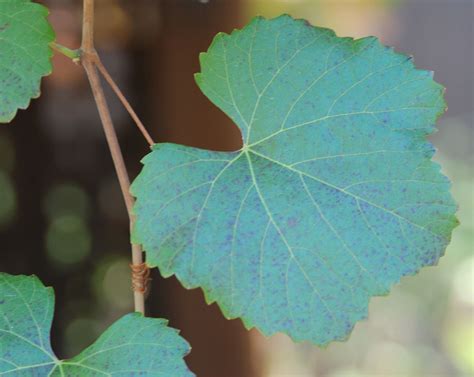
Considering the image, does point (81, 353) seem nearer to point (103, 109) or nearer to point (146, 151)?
point (103, 109)

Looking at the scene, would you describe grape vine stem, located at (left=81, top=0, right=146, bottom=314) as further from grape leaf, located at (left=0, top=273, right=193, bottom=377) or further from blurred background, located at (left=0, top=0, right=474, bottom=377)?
blurred background, located at (left=0, top=0, right=474, bottom=377)

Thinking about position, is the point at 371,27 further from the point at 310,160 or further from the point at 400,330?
the point at 310,160

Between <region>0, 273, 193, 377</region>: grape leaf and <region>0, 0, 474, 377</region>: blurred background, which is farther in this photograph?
<region>0, 0, 474, 377</region>: blurred background

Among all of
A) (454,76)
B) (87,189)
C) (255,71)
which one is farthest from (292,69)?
(454,76)

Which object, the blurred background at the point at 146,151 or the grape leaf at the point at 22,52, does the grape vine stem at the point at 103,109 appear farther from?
the blurred background at the point at 146,151

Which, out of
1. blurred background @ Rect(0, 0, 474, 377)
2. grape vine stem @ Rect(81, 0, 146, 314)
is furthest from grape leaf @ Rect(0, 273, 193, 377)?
blurred background @ Rect(0, 0, 474, 377)

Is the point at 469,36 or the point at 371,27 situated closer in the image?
the point at 371,27
